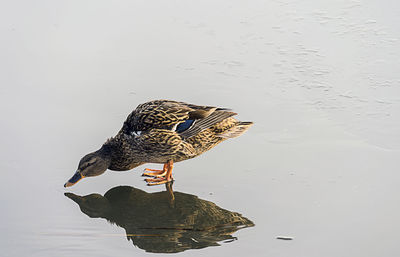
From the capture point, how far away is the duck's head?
379 centimetres

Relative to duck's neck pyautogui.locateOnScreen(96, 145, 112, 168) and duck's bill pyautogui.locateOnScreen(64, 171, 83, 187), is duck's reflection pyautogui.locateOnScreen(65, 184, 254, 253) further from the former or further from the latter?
duck's neck pyautogui.locateOnScreen(96, 145, 112, 168)

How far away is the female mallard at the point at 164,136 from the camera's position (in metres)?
4.07

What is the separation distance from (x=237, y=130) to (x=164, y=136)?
548 mm

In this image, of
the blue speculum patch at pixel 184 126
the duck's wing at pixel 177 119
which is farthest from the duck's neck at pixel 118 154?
the blue speculum patch at pixel 184 126

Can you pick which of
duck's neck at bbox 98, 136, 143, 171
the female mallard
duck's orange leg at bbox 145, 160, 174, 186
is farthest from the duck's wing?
duck's orange leg at bbox 145, 160, 174, 186

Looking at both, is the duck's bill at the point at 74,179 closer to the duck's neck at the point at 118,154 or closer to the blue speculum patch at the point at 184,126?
the duck's neck at the point at 118,154

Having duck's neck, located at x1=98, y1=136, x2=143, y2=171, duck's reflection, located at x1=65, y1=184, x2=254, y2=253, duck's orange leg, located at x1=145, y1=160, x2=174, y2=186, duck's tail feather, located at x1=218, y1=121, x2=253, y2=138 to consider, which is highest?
duck's tail feather, located at x1=218, y1=121, x2=253, y2=138

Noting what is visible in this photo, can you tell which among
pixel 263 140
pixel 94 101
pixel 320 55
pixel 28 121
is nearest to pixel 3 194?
pixel 28 121

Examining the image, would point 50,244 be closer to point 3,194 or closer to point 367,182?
point 3,194

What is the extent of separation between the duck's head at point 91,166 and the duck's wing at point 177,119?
0.88ft

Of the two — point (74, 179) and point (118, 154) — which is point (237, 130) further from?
point (74, 179)

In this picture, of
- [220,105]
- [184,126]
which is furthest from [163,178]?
[220,105]

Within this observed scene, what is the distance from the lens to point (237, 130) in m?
4.24

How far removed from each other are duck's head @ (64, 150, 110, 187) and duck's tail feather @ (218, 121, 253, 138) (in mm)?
856
